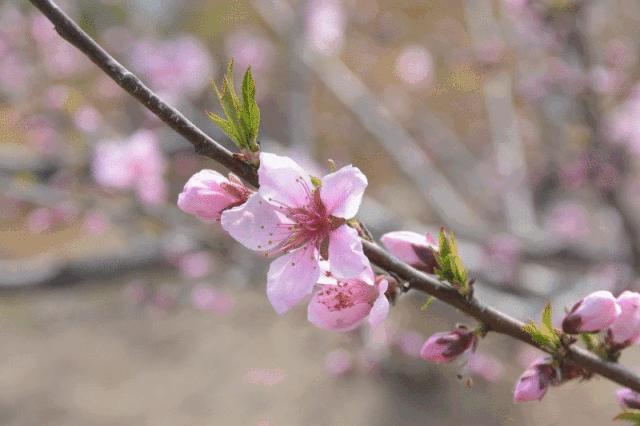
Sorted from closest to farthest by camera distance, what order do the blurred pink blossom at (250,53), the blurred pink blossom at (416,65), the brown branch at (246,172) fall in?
the brown branch at (246,172) → the blurred pink blossom at (250,53) → the blurred pink blossom at (416,65)

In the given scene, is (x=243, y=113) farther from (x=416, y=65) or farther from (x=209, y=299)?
(x=416, y=65)

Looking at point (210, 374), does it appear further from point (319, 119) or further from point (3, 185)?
point (319, 119)

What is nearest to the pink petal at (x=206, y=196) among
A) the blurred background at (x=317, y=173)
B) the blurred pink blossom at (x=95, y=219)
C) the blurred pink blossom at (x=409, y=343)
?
the blurred background at (x=317, y=173)

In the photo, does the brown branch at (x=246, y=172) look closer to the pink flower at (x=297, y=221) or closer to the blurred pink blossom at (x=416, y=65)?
the pink flower at (x=297, y=221)

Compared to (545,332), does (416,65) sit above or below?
below

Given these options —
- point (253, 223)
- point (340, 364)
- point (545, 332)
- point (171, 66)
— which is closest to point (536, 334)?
point (545, 332)
